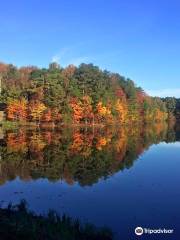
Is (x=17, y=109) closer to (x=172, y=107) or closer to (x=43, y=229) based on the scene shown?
(x=43, y=229)

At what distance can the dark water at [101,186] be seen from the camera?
15.7m

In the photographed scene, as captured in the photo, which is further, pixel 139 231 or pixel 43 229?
pixel 139 231

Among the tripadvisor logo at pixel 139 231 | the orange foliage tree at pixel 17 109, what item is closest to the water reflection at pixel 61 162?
the tripadvisor logo at pixel 139 231

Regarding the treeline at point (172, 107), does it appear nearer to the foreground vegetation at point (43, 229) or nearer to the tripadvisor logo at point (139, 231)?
the tripadvisor logo at point (139, 231)

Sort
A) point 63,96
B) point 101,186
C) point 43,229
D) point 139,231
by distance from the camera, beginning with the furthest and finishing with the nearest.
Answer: point 63,96 < point 101,186 < point 139,231 < point 43,229

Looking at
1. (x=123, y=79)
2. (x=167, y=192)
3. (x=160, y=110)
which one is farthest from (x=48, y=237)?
(x=160, y=110)

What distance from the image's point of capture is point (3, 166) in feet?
93.5

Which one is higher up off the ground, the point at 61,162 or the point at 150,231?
the point at 61,162

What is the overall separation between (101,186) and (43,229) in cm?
1020

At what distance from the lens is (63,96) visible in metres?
85.9

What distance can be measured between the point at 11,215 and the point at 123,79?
4533 inches

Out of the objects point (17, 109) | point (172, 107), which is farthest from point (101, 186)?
point (172, 107)

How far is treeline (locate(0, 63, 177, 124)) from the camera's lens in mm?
83125

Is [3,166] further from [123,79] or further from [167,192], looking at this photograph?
[123,79]
